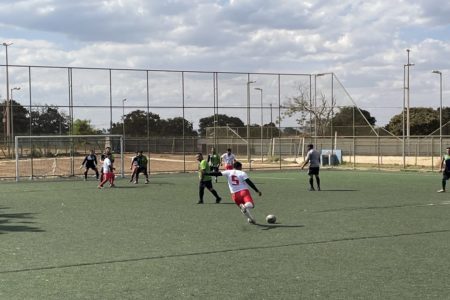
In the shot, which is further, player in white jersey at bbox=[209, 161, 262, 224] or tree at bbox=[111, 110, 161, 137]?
tree at bbox=[111, 110, 161, 137]

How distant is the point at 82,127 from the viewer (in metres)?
→ 38.9

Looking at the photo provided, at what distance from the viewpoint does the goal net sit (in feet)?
107

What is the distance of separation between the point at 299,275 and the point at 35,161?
32.2 m

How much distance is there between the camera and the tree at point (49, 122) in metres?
34.1

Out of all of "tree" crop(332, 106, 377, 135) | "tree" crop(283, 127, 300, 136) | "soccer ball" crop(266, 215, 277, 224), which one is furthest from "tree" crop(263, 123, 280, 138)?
"soccer ball" crop(266, 215, 277, 224)

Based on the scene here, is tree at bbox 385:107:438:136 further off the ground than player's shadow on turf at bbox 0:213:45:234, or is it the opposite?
tree at bbox 385:107:438:136

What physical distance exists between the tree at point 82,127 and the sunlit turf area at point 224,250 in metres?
19.6

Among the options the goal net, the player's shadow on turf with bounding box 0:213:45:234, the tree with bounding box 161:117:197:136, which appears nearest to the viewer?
the player's shadow on turf with bounding box 0:213:45:234

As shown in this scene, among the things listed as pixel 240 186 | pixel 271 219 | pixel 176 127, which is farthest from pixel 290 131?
pixel 240 186

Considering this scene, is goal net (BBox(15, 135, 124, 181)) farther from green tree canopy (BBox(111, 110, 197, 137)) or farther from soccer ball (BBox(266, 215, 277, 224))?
soccer ball (BBox(266, 215, 277, 224))

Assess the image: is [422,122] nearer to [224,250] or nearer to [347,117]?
[347,117]

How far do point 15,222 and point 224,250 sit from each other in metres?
5.86

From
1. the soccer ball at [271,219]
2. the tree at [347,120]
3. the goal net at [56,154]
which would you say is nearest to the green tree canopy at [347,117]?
the tree at [347,120]

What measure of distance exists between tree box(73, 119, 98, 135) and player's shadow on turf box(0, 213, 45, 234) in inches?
833
